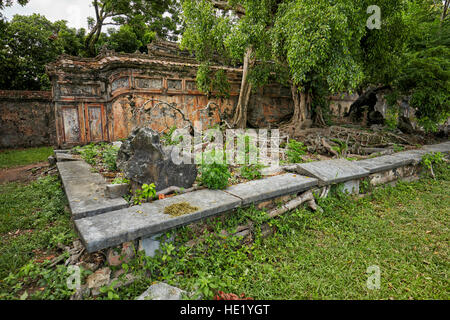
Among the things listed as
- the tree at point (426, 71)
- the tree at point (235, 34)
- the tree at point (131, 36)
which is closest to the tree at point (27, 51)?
the tree at point (131, 36)

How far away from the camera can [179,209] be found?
2459 millimetres

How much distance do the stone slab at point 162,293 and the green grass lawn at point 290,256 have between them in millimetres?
108

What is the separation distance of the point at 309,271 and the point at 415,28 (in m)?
7.85

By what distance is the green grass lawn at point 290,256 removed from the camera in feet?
6.61

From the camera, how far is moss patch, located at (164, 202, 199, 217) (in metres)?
2.38

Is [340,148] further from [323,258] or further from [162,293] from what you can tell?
[162,293]

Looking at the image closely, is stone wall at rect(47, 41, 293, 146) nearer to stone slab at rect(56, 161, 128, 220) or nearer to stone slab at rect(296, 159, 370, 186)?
stone slab at rect(56, 161, 128, 220)

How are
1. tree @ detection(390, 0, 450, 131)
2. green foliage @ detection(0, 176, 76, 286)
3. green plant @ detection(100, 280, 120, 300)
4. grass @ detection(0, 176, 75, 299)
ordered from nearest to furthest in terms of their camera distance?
green plant @ detection(100, 280, 120, 300)
grass @ detection(0, 176, 75, 299)
green foliage @ detection(0, 176, 76, 286)
tree @ detection(390, 0, 450, 131)

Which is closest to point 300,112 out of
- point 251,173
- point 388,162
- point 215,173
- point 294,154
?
point 294,154

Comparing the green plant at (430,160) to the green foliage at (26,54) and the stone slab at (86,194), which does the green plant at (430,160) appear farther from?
the green foliage at (26,54)

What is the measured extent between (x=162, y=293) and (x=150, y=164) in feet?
5.20

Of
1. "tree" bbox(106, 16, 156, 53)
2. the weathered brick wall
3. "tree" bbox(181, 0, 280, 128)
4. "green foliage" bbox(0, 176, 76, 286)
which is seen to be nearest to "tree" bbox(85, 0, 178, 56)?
"tree" bbox(106, 16, 156, 53)

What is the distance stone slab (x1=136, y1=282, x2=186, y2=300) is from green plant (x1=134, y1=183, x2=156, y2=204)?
1.05 metres
